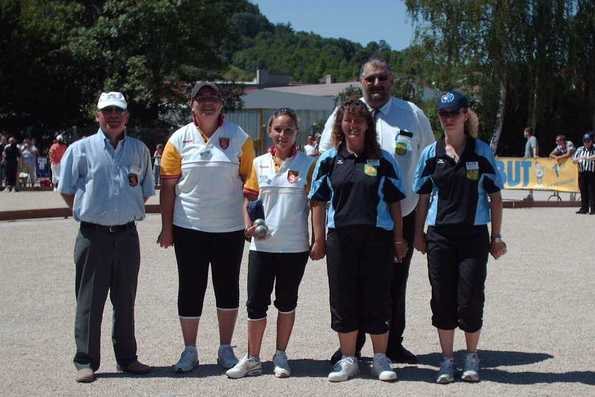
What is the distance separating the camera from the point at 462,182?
640 cm

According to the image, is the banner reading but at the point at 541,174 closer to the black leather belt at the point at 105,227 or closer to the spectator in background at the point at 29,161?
the spectator in background at the point at 29,161

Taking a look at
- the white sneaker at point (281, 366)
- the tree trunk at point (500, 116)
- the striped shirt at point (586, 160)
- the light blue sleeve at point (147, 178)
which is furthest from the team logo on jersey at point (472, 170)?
the tree trunk at point (500, 116)

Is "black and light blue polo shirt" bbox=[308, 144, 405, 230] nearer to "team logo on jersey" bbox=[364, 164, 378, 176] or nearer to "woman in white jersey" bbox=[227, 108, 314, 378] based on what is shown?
"team logo on jersey" bbox=[364, 164, 378, 176]

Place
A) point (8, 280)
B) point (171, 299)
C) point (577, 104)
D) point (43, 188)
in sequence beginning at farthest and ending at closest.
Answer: point (577, 104)
point (43, 188)
point (8, 280)
point (171, 299)

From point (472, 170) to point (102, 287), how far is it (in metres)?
2.62

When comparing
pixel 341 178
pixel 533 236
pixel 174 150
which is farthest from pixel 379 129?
pixel 533 236

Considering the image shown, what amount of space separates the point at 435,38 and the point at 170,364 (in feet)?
123

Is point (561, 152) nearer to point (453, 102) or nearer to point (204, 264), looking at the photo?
point (453, 102)

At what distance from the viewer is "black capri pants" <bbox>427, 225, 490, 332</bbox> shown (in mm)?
6387

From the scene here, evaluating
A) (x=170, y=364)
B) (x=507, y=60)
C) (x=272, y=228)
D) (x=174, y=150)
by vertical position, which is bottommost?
(x=170, y=364)

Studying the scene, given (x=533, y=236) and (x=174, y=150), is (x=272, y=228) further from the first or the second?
(x=533, y=236)

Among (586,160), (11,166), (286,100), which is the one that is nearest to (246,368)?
(586,160)

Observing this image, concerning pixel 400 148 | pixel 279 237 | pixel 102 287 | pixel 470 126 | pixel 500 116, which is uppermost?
pixel 500 116

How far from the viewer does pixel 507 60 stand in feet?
135
